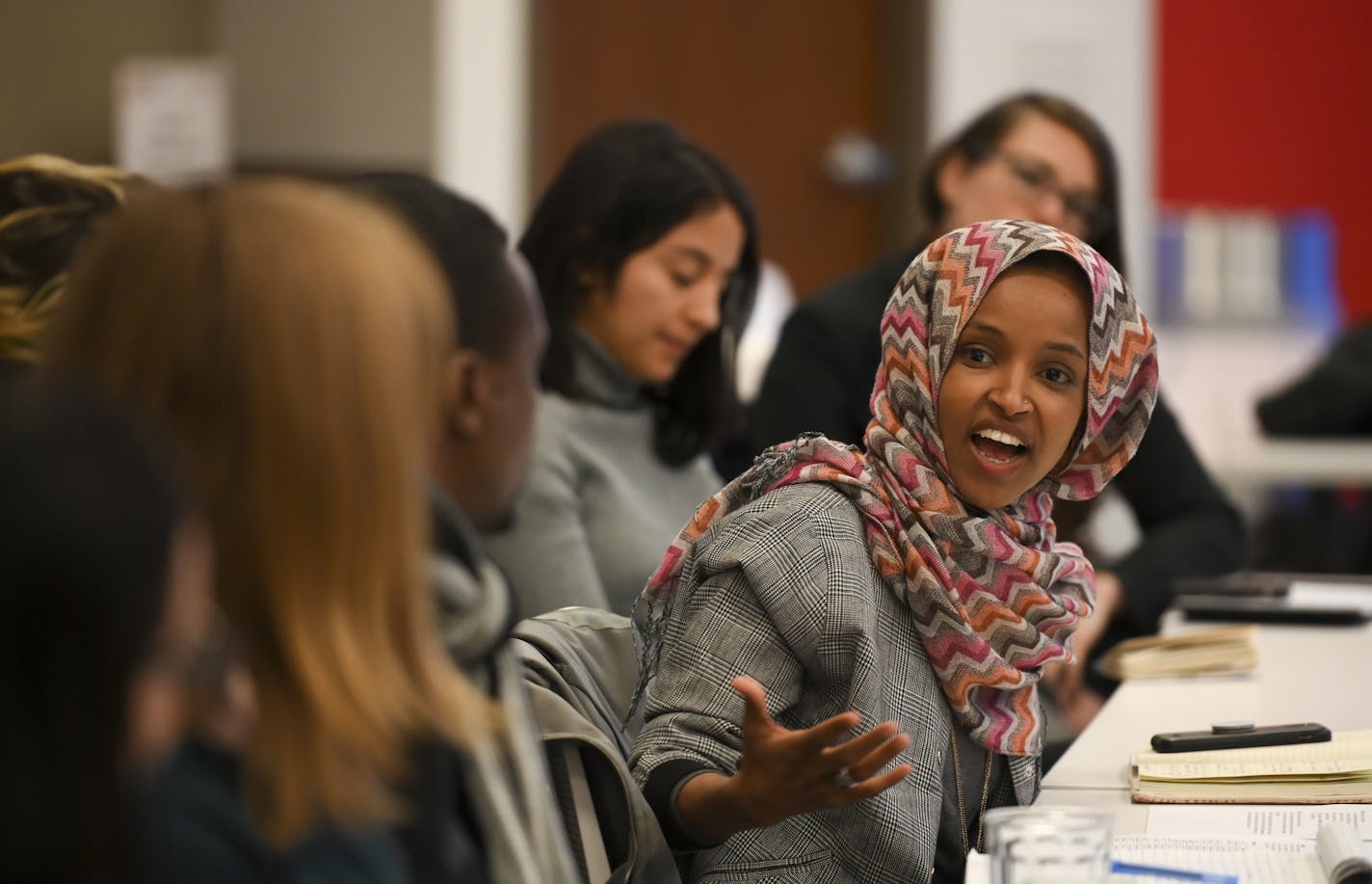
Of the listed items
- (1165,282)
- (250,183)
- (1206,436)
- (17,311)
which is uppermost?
(250,183)

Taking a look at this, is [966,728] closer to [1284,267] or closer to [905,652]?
[905,652]

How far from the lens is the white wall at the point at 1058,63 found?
5668mm

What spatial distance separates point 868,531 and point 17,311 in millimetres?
793

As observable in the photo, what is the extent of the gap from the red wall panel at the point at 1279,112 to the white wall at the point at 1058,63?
768mm

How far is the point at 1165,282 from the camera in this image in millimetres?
6137

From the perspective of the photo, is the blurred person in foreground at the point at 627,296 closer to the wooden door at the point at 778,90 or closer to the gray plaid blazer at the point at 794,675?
the gray plaid blazer at the point at 794,675

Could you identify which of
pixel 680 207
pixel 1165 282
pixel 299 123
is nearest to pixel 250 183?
pixel 680 207

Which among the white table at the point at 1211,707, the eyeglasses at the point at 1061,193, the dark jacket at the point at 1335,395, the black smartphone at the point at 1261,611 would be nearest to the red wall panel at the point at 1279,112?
the dark jacket at the point at 1335,395

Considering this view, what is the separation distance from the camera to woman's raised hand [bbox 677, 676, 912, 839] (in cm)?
134

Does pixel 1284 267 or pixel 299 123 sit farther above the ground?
pixel 299 123

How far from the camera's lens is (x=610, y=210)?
98.8 inches

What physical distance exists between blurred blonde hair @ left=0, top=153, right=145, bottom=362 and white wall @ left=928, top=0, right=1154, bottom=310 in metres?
4.34

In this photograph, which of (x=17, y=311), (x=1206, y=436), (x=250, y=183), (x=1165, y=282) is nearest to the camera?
(x=250, y=183)

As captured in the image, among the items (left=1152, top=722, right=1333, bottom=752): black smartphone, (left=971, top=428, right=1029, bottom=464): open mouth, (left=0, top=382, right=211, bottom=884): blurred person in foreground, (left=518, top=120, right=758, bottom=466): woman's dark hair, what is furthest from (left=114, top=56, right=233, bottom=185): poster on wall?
(left=0, top=382, right=211, bottom=884): blurred person in foreground
